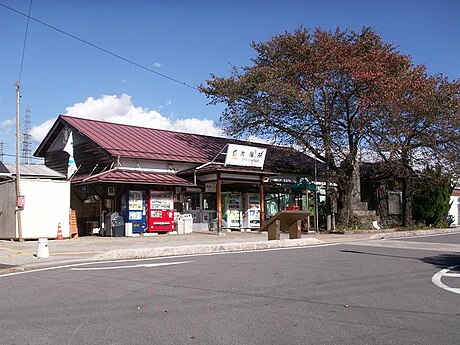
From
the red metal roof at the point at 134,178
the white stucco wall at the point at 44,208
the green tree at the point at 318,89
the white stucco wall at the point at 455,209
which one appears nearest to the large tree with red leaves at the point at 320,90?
the green tree at the point at 318,89

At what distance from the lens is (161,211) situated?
26516 millimetres

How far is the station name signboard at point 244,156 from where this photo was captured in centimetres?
2725

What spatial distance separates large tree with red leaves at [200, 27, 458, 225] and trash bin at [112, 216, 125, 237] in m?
9.62

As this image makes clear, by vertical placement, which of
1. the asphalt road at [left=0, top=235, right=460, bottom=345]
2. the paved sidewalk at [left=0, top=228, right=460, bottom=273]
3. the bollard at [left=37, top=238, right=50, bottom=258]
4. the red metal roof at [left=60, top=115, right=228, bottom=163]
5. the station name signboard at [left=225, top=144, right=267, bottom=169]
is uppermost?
the red metal roof at [left=60, top=115, right=228, bottom=163]

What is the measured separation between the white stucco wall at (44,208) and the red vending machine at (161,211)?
4.58m

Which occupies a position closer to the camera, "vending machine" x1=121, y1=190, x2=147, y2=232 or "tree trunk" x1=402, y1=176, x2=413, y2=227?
"vending machine" x1=121, y1=190, x2=147, y2=232

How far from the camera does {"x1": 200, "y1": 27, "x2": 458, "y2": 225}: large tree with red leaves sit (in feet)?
87.9

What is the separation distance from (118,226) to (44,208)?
13.0 ft

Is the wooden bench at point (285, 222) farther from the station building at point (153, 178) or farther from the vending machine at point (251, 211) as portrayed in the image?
the vending machine at point (251, 211)

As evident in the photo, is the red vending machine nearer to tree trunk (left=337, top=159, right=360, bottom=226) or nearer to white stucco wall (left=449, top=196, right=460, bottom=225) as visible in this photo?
tree trunk (left=337, top=159, right=360, bottom=226)

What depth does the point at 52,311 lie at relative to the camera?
7824 mm

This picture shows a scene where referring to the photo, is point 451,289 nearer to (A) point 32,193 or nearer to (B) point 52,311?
(B) point 52,311

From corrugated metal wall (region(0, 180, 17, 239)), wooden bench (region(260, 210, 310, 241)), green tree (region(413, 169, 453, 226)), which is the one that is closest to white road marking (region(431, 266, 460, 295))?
wooden bench (region(260, 210, 310, 241))

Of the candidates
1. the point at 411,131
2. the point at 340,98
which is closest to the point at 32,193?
the point at 340,98
